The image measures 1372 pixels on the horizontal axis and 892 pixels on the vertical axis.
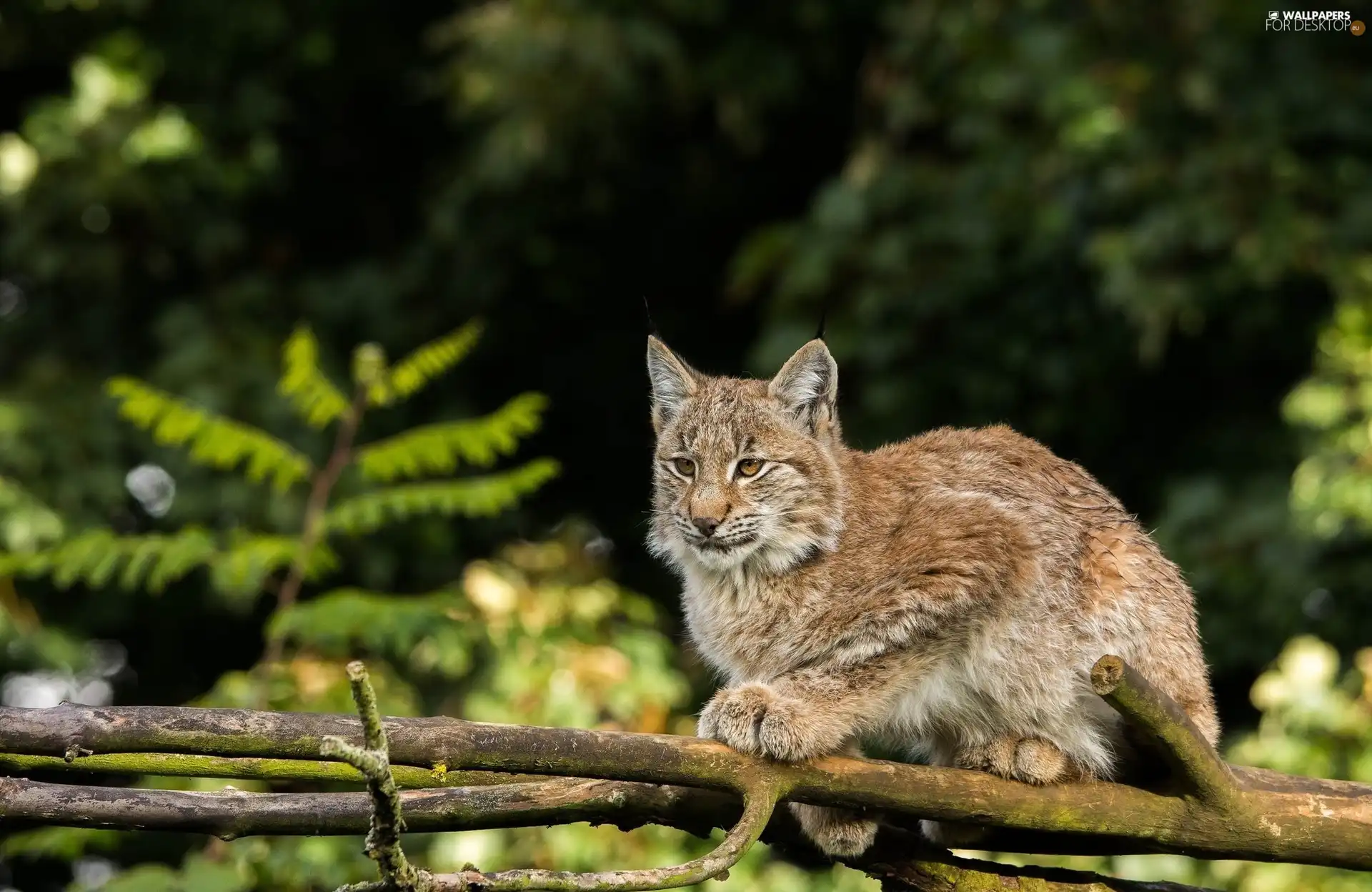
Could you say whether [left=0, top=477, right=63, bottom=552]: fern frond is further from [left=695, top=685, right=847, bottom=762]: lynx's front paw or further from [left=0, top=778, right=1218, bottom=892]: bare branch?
[left=0, top=778, right=1218, bottom=892]: bare branch

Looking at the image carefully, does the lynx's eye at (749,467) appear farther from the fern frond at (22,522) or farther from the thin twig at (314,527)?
the fern frond at (22,522)

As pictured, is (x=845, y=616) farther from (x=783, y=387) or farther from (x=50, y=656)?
(x=50, y=656)

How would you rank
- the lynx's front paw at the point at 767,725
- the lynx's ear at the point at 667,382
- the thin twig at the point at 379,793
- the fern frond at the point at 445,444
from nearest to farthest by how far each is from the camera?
1. the thin twig at the point at 379,793
2. the lynx's front paw at the point at 767,725
3. the lynx's ear at the point at 667,382
4. the fern frond at the point at 445,444

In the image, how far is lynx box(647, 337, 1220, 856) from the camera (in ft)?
13.3

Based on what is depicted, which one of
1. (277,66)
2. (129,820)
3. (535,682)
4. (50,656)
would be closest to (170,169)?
(277,66)

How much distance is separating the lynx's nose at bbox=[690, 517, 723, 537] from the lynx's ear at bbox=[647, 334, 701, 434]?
0.62 m

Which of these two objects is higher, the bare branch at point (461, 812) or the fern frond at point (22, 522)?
the fern frond at point (22, 522)

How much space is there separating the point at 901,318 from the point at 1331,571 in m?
2.65

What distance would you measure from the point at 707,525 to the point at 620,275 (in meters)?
6.80

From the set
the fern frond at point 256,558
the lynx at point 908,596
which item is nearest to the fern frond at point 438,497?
the fern frond at point 256,558

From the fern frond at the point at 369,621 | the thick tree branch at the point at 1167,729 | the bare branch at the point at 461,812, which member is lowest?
the bare branch at the point at 461,812

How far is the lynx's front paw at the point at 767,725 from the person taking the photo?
367 cm

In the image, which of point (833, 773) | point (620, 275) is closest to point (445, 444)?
point (833, 773)

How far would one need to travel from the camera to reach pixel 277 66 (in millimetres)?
9859
